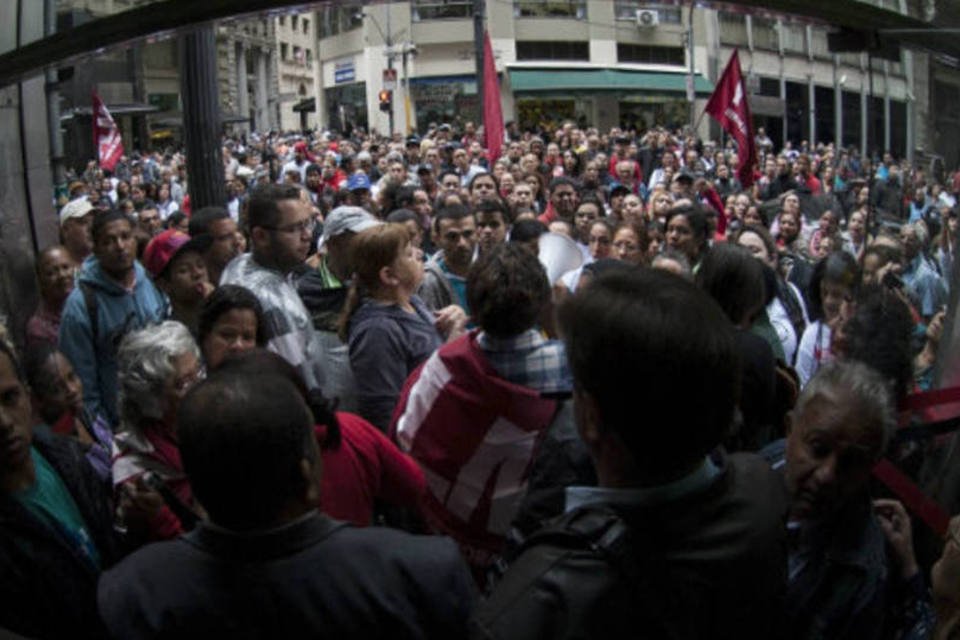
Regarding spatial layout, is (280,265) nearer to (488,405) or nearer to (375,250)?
(375,250)

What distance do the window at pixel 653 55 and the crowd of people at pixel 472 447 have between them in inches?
907

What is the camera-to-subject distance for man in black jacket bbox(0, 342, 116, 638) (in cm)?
216

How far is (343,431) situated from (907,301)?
141 cm

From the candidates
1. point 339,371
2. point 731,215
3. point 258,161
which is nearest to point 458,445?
point 339,371

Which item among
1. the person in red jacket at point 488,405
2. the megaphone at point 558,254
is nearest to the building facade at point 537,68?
the megaphone at point 558,254

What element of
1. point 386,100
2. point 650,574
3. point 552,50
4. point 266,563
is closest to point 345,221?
point 266,563

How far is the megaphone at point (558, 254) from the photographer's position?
5.48 meters

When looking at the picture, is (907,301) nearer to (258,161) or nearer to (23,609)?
(23,609)

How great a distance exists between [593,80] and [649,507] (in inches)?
1219

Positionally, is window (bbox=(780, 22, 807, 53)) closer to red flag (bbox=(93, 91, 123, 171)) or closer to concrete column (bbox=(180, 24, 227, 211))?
concrete column (bbox=(180, 24, 227, 211))

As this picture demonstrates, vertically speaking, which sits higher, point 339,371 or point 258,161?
point 258,161

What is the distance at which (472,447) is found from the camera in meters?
3.04

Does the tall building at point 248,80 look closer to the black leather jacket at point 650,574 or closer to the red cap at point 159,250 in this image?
the red cap at point 159,250

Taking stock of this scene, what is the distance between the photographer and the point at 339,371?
147 inches
